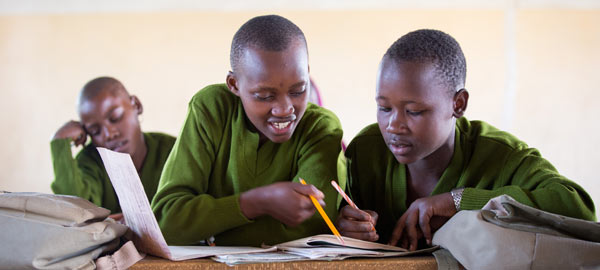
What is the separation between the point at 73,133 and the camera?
8.38 feet

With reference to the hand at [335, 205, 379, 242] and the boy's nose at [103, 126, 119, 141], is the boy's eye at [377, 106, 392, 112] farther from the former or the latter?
the boy's nose at [103, 126, 119, 141]

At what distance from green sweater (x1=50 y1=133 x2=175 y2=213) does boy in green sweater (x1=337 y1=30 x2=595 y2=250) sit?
1203mm

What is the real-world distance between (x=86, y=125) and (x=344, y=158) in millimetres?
1463

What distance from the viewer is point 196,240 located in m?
1.30

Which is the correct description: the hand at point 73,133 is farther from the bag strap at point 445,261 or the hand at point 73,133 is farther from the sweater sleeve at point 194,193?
the bag strap at point 445,261

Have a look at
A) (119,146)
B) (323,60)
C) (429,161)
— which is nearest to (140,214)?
(429,161)

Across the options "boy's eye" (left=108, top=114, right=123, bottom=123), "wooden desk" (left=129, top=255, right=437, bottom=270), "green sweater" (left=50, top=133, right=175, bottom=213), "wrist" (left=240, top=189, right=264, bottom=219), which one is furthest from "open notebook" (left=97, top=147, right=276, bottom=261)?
"boy's eye" (left=108, top=114, right=123, bottom=123)

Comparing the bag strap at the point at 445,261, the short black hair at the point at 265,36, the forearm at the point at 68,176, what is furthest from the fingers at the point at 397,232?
the forearm at the point at 68,176

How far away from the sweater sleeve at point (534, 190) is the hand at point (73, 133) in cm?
179

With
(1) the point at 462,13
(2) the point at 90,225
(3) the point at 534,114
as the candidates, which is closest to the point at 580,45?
(3) the point at 534,114

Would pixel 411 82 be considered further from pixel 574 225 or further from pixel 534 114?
pixel 534 114

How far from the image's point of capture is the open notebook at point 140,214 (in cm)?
99

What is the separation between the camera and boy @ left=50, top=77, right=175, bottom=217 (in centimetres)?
247

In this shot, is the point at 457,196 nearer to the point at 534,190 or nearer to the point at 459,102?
the point at 534,190
